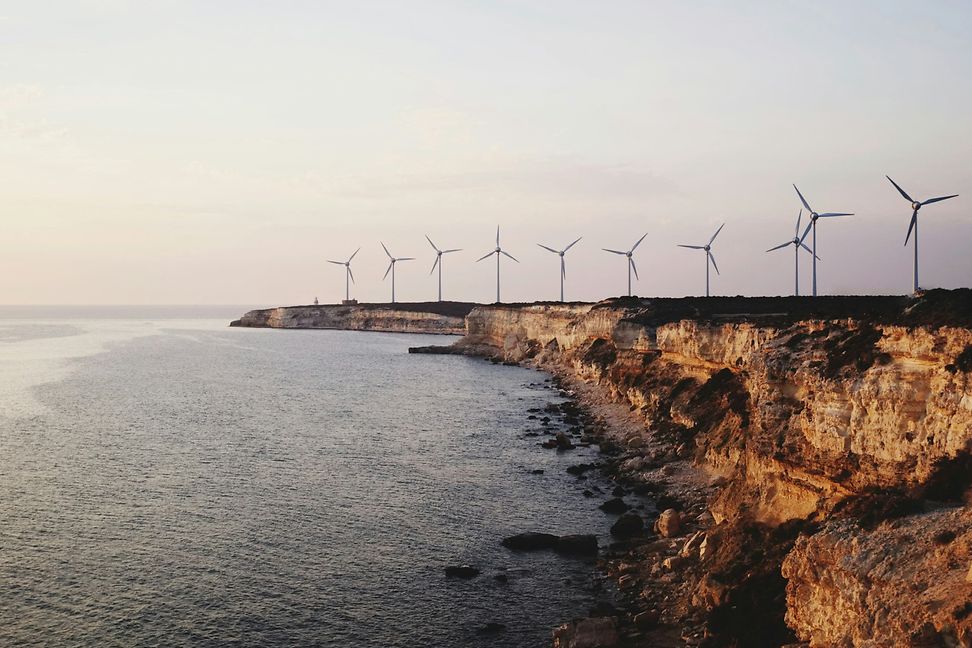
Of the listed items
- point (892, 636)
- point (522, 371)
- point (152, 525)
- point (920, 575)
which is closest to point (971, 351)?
point (920, 575)

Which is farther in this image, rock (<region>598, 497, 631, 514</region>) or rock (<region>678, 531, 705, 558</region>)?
rock (<region>598, 497, 631, 514</region>)

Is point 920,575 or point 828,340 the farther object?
point 828,340

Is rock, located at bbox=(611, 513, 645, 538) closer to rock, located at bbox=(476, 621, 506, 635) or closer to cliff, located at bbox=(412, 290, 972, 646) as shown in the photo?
cliff, located at bbox=(412, 290, 972, 646)

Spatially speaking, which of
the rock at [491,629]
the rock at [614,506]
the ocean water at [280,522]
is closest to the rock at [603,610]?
the ocean water at [280,522]

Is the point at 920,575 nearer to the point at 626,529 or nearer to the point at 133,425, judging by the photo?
the point at 626,529

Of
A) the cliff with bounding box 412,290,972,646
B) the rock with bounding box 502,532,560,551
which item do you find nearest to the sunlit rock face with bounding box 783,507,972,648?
the cliff with bounding box 412,290,972,646

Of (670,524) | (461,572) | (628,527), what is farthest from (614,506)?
(461,572)

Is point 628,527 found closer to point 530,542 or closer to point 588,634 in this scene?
point 530,542
